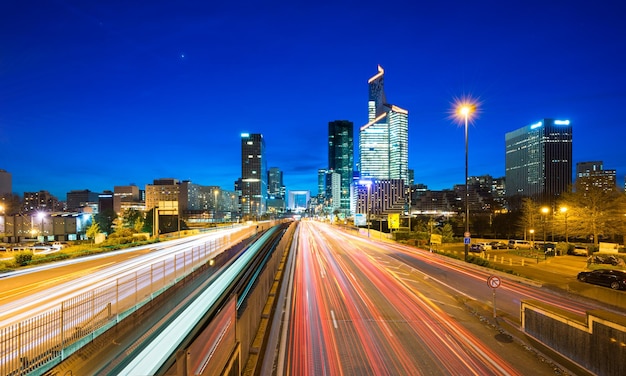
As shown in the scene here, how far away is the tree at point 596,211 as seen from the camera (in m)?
40.4

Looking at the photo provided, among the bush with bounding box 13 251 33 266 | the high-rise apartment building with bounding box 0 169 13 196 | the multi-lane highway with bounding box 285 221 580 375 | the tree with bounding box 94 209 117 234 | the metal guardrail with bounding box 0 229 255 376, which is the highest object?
the high-rise apartment building with bounding box 0 169 13 196

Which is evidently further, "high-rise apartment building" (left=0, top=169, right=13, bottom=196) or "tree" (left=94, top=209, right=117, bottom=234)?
"high-rise apartment building" (left=0, top=169, right=13, bottom=196)

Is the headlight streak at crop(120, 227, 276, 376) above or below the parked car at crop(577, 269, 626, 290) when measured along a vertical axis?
above

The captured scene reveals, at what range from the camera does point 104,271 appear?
2105 cm

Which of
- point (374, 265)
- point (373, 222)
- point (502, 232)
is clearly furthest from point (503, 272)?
point (373, 222)

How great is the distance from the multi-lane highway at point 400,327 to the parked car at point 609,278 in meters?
5.57

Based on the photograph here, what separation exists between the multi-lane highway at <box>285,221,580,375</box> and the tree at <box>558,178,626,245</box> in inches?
1190

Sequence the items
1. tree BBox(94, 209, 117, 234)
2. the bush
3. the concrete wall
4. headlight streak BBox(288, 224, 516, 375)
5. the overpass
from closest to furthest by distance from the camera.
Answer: the overpass → the concrete wall → headlight streak BBox(288, 224, 516, 375) → the bush → tree BBox(94, 209, 117, 234)

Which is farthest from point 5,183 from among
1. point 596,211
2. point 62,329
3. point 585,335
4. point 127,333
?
point 596,211

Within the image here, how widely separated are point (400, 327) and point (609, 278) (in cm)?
1728

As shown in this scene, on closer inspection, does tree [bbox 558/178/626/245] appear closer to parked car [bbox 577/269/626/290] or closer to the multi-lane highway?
parked car [bbox 577/269/626/290]

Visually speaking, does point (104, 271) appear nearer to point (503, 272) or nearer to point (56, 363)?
point (56, 363)

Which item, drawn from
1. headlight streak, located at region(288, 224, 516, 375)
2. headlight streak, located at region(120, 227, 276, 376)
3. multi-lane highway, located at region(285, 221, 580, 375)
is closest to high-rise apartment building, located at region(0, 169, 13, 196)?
headlight streak, located at region(120, 227, 276, 376)

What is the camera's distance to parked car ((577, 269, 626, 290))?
2031 cm
